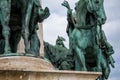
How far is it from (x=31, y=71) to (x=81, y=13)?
3.87 metres

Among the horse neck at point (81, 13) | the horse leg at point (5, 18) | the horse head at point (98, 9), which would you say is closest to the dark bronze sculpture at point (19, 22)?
the horse leg at point (5, 18)

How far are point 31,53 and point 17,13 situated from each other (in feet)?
3.36

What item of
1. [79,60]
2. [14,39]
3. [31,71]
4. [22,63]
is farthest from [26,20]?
[79,60]

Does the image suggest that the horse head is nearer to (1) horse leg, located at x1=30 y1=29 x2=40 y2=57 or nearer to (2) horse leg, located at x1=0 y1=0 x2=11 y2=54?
(1) horse leg, located at x1=30 y1=29 x2=40 y2=57

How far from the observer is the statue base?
10.1m

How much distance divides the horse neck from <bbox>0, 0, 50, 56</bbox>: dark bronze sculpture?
7.33 feet

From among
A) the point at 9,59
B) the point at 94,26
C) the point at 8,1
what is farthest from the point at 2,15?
the point at 94,26

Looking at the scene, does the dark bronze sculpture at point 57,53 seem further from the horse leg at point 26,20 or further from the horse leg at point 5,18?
the horse leg at point 5,18

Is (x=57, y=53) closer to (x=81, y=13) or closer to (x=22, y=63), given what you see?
(x=81, y=13)

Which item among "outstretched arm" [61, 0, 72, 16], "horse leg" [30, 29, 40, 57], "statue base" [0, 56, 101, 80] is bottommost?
"statue base" [0, 56, 101, 80]

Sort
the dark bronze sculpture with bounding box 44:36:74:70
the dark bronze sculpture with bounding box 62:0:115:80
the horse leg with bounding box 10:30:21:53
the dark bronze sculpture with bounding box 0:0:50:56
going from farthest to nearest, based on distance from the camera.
A: the dark bronze sculpture with bounding box 44:36:74:70 → the dark bronze sculpture with bounding box 62:0:115:80 → the horse leg with bounding box 10:30:21:53 → the dark bronze sculpture with bounding box 0:0:50:56

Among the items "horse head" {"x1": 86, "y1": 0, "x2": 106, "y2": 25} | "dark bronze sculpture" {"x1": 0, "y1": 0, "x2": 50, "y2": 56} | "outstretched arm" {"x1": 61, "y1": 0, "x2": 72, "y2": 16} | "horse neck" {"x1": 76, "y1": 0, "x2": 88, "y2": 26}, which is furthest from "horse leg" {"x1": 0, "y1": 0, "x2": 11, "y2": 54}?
"outstretched arm" {"x1": 61, "y1": 0, "x2": 72, "y2": 16}

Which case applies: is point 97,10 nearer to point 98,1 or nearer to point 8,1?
point 98,1

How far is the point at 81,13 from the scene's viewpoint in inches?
539
